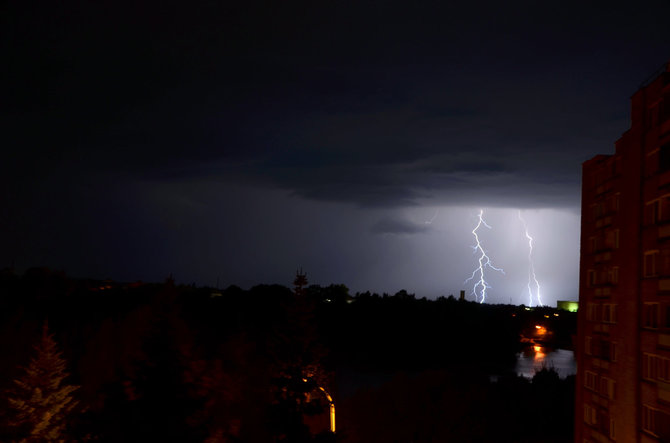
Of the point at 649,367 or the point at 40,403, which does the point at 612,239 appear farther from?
the point at 40,403

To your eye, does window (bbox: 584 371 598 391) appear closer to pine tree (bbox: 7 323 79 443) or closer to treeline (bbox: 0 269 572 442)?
treeline (bbox: 0 269 572 442)

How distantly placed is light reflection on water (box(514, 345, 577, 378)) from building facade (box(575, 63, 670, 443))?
150 feet

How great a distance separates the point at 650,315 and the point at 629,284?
4.03 feet

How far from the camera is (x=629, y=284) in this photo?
15.0 metres

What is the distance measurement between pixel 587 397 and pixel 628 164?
7.45 metres

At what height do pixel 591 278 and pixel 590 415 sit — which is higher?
pixel 591 278

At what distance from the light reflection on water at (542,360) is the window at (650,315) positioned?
4918 cm

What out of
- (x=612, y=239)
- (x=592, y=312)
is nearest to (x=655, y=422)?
(x=592, y=312)

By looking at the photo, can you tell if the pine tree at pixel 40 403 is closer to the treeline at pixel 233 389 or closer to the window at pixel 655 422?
the treeline at pixel 233 389

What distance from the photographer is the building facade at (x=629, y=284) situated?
1341cm

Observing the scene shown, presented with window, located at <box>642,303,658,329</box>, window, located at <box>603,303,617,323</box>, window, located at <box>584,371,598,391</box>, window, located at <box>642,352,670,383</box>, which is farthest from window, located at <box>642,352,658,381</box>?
window, located at <box>584,371,598,391</box>

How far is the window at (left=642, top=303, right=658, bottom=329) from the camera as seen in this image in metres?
13.6

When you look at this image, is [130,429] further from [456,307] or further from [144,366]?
[456,307]

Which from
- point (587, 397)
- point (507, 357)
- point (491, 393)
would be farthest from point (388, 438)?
point (507, 357)
